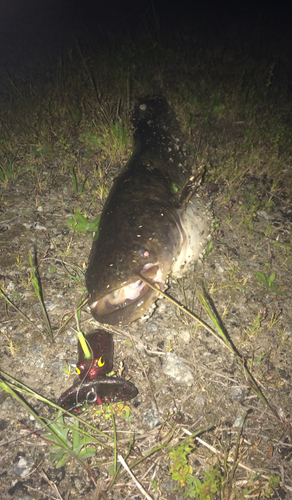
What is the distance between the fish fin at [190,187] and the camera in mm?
2840

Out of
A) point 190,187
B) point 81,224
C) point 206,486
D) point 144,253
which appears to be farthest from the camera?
point 81,224

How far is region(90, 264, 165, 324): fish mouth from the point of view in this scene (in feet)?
7.41

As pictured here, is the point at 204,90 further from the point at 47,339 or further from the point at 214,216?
the point at 47,339

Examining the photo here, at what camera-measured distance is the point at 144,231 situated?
248cm

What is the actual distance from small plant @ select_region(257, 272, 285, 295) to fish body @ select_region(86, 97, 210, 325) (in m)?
0.67

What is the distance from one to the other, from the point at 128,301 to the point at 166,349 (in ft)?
1.90

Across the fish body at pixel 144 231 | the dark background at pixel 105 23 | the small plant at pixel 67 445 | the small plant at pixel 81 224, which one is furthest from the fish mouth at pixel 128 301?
the dark background at pixel 105 23

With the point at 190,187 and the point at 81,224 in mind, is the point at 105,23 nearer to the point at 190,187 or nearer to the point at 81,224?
the point at 81,224

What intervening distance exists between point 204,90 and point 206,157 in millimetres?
1745

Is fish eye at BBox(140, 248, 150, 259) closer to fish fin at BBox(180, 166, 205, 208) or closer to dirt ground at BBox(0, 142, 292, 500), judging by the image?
dirt ground at BBox(0, 142, 292, 500)

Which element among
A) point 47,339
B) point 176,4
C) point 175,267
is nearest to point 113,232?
point 175,267

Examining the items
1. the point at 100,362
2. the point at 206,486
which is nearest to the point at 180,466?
the point at 206,486

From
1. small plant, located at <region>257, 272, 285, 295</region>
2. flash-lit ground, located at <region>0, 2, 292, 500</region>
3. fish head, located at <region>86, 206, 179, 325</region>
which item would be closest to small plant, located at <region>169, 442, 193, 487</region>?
flash-lit ground, located at <region>0, 2, 292, 500</region>

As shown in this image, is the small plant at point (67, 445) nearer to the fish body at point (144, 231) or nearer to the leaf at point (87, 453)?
the leaf at point (87, 453)
